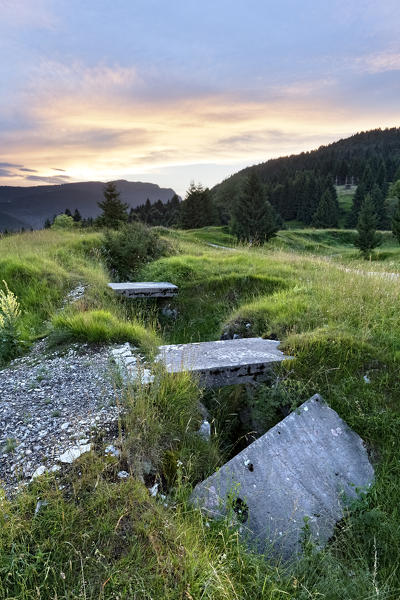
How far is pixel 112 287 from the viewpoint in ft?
Answer: 30.0

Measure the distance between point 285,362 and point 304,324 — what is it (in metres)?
1.37

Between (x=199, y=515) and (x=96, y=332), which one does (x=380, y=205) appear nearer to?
(x=96, y=332)

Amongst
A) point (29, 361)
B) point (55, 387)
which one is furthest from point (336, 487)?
point (29, 361)

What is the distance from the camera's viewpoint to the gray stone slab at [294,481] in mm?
3074

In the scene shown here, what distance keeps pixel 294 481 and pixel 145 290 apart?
21.6 ft

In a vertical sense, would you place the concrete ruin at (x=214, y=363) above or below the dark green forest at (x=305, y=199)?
below

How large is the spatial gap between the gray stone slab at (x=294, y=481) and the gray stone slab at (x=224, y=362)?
87 centimetres

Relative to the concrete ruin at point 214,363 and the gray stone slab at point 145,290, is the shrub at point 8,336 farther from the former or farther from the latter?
the gray stone slab at point 145,290

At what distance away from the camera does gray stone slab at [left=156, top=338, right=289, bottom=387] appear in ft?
15.2

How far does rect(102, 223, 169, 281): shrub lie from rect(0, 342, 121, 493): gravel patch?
307 inches

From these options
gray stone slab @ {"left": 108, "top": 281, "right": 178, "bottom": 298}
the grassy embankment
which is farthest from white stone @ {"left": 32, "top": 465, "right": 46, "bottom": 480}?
gray stone slab @ {"left": 108, "top": 281, "right": 178, "bottom": 298}

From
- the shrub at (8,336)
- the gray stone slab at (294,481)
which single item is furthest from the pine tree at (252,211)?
the gray stone slab at (294,481)

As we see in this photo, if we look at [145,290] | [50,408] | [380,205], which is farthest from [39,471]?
[380,205]

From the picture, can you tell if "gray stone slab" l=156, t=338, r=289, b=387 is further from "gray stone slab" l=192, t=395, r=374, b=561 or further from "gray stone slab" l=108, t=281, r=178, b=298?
"gray stone slab" l=108, t=281, r=178, b=298
